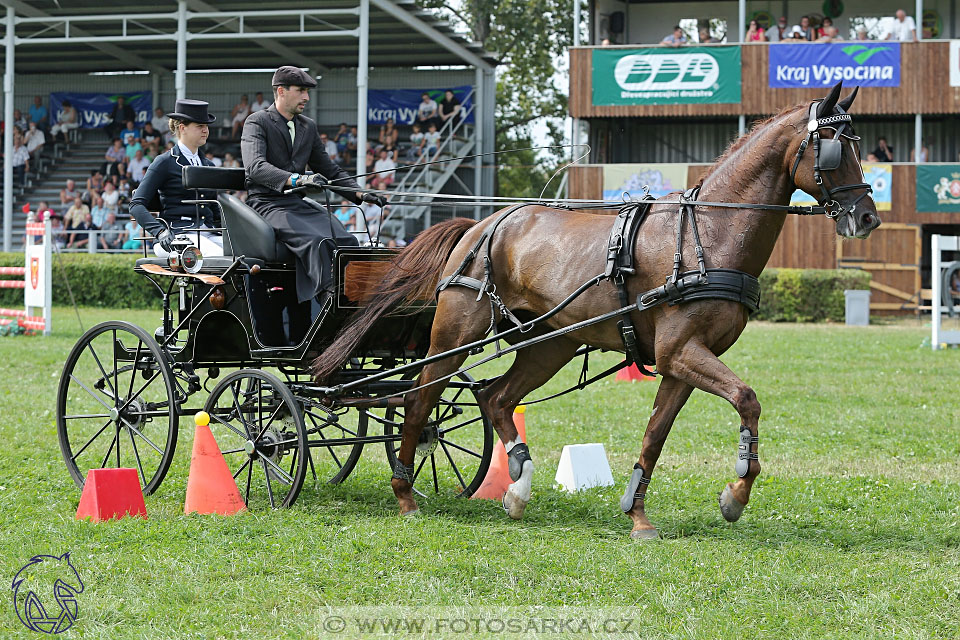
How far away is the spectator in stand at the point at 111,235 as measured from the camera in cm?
2537

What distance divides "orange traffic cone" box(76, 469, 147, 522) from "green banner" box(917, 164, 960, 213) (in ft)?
74.8

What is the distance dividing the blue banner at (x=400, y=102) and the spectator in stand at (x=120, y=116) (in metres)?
6.83

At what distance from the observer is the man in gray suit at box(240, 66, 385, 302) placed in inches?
262

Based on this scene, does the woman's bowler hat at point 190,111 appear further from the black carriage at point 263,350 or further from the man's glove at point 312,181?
the man's glove at point 312,181

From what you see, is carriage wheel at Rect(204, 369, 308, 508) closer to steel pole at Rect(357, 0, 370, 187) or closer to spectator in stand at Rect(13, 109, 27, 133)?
steel pole at Rect(357, 0, 370, 187)

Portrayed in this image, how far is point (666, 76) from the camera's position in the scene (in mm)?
26453

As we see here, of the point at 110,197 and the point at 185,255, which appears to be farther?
the point at 110,197

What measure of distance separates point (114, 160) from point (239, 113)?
356cm

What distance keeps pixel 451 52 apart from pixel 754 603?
25.4 metres

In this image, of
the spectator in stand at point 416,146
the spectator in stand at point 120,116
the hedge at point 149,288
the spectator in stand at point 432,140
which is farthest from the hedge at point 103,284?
the spectator in stand at point 120,116

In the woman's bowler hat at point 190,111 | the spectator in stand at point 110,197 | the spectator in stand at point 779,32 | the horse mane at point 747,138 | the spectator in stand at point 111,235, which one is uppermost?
the spectator in stand at point 779,32

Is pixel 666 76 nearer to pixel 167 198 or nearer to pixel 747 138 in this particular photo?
pixel 167 198

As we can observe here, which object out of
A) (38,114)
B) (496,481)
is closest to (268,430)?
(496,481)

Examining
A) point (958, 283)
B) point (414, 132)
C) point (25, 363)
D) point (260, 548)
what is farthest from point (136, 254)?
point (260, 548)
